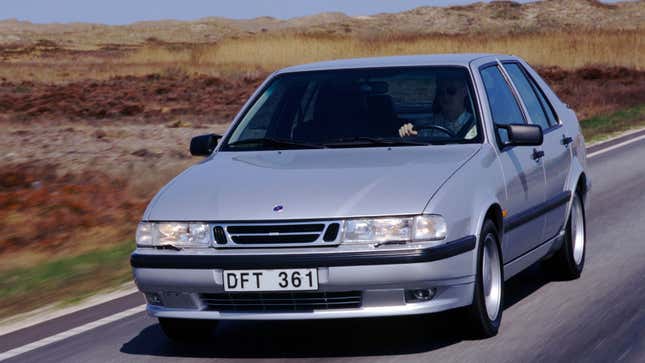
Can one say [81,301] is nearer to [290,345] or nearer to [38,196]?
[290,345]

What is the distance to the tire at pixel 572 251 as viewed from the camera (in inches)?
338

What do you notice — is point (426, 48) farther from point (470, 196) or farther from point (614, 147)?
point (470, 196)

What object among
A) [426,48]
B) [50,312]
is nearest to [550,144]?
[50,312]

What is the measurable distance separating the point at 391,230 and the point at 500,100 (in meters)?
2.16

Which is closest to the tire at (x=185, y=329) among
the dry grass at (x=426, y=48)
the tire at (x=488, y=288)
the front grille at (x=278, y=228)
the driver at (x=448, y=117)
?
the front grille at (x=278, y=228)

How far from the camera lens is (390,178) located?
21.2 feet

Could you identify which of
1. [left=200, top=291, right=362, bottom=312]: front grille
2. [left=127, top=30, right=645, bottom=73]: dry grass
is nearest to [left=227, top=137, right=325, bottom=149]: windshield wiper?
Answer: [left=200, top=291, right=362, bottom=312]: front grille

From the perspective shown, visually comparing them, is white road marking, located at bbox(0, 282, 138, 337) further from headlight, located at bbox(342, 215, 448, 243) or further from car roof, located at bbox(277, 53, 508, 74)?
headlight, located at bbox(342, 215, 448, 243)

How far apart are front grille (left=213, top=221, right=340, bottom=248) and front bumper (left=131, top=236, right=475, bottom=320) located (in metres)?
0.08

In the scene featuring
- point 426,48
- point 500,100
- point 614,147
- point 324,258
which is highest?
point 500,100

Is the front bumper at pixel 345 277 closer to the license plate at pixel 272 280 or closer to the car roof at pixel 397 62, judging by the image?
the license plate at pixel 272 280

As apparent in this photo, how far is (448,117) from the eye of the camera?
24.8 ft

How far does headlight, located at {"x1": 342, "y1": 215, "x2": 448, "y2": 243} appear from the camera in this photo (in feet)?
20.1

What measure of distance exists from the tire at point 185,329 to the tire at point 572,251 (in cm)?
271
